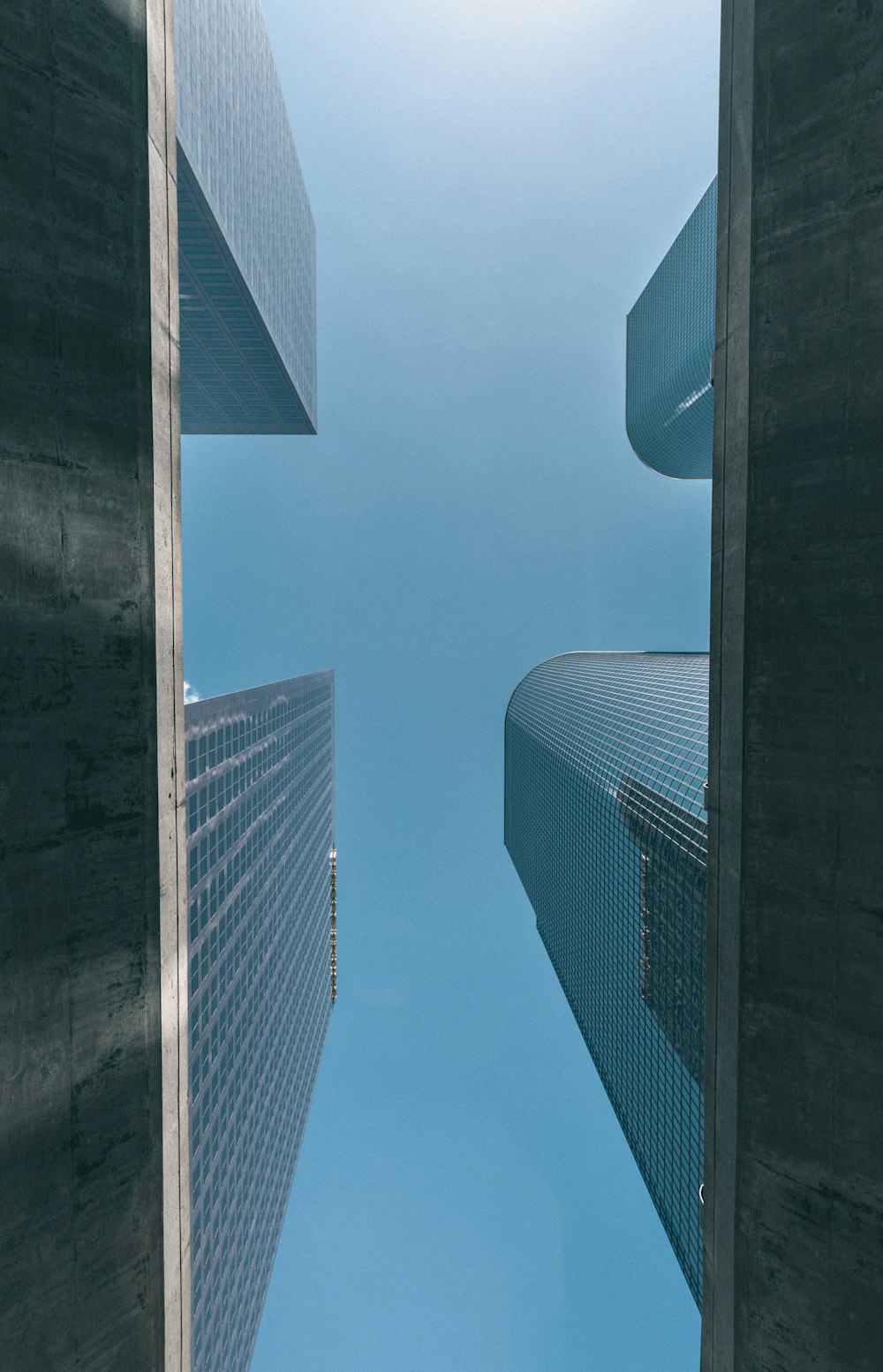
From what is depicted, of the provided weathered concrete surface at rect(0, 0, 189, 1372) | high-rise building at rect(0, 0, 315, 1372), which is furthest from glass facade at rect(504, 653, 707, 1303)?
weathered concrete surface at rect(0, 0, 189, 1372)

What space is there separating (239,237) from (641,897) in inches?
3339

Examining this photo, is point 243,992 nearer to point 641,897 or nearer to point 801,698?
point 641,897

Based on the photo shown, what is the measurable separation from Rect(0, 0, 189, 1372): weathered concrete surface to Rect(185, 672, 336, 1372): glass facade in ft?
106

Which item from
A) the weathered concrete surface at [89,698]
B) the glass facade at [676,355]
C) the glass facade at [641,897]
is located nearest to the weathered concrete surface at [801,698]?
the weathered concrete surface at [89,698]

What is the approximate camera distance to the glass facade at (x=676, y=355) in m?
98.9

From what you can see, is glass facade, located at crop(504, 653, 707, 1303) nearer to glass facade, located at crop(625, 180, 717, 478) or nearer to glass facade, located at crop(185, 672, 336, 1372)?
glass facade, located at crop(185, 672, 336, 1372)

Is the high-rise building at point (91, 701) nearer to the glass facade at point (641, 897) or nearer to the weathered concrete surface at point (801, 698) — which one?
the weathered concrete surface at point (801, 698)

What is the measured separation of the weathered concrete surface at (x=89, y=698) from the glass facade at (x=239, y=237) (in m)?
43.2

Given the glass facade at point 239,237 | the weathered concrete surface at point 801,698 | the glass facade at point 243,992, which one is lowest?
the glass facade at point 243,992

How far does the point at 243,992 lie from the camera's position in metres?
54.9

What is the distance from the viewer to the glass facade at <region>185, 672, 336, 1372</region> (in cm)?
4381

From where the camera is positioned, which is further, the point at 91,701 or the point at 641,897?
the point at 641,897

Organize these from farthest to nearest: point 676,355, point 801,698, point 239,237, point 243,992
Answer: point 676,355 < point 239,237 < point 243,992 < point 801,698

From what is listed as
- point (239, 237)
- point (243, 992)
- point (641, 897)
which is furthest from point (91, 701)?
point (641, 897)
